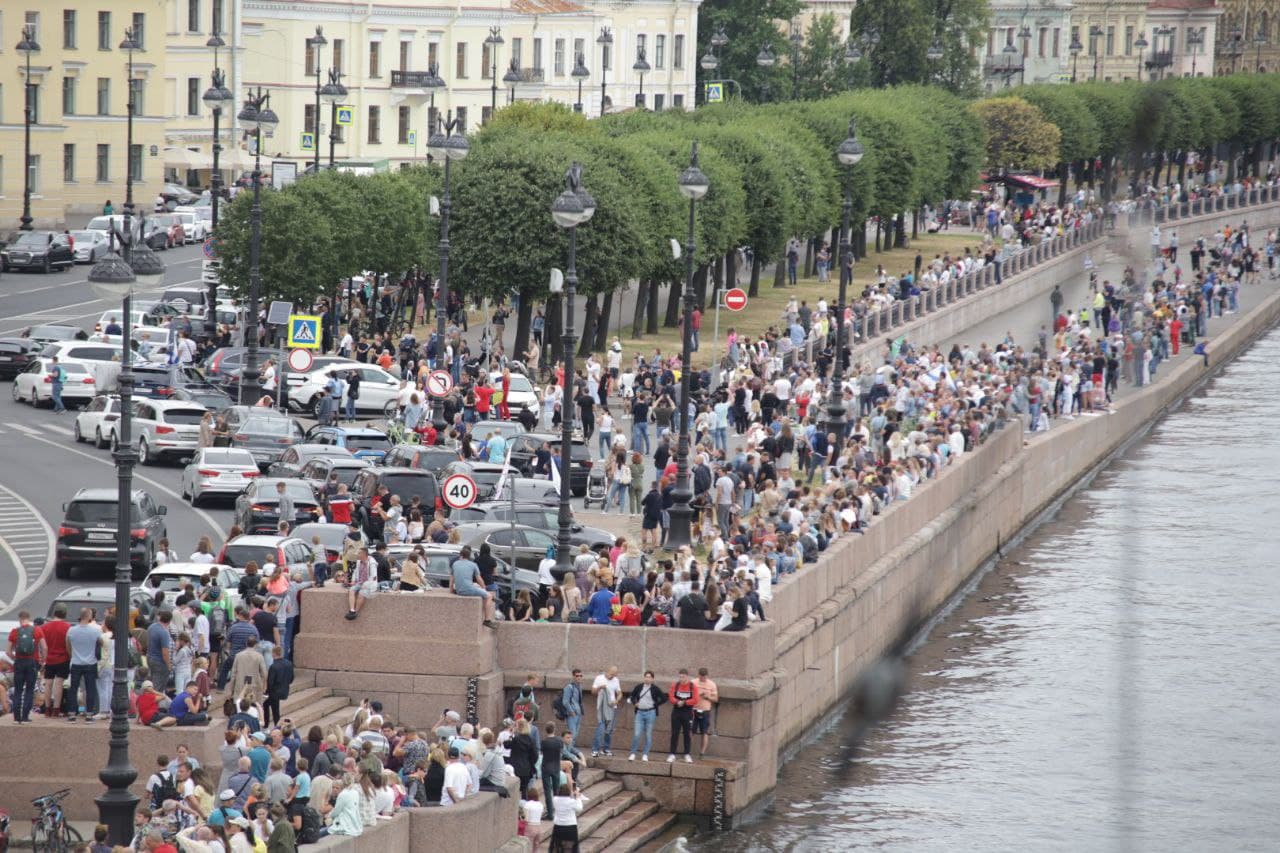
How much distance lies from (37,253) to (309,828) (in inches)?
2257

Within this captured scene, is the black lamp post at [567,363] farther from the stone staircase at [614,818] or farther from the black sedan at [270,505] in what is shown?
the black sedan at [270,505]

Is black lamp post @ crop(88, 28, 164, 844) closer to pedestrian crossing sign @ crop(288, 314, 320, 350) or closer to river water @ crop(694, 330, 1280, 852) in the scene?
river water @ crop(694, 330, 1280, 852)

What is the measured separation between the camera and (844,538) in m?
32.7

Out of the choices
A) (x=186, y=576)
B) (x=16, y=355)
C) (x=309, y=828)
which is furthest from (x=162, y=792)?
(x=16, y=355)

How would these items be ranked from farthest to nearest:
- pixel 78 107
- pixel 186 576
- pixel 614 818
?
pixel 78 107 → pixel 186 576 → pixel 614 818

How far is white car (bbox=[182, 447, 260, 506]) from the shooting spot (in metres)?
37.7

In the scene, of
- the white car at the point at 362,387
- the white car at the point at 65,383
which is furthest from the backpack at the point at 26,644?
the white car at the point at 65,383

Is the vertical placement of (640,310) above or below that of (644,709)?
above

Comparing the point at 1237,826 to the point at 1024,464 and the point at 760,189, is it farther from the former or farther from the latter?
the point at 760,189

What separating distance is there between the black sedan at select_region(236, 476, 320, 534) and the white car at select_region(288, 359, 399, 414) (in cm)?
1325

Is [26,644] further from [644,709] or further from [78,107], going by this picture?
[78,107]

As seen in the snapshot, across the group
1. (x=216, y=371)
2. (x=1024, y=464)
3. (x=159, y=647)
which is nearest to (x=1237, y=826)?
(x=159, y=647)

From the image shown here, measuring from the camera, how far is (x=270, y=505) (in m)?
33.3

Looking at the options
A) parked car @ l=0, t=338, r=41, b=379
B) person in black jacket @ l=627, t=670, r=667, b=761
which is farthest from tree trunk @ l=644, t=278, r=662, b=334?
person in black jacket @ l=627, t=670, r=667, b=761
